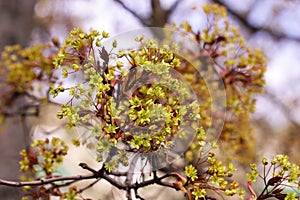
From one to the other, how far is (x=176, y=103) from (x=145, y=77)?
0.04 m

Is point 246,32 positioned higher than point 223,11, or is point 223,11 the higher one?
point 246,32

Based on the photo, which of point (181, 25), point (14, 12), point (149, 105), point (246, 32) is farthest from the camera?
point (246, 32)

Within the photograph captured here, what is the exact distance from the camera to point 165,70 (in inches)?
19.0

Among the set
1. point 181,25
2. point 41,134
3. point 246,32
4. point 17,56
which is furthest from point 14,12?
point 246,32

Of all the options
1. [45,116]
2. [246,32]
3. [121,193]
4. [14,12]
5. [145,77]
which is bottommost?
[121,193]

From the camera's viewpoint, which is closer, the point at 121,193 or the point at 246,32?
the point at 121,193

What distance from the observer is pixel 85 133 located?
1.80 feet

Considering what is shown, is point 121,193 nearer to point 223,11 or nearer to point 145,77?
point 145,77

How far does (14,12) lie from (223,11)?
1.92ft

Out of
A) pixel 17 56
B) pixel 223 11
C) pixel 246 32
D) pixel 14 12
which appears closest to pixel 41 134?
pixel 17 56

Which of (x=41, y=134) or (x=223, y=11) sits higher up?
(x=223, y=11)

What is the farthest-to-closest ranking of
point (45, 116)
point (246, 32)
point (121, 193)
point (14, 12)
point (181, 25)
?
1. point (246, 32)
2. point (45, 116)
3. point (14, 12)
4. point (181, 25)
5. point (121, 193)

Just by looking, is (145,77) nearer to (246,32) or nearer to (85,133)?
(85,133)

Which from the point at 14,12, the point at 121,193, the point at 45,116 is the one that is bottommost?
the point at 121,193
